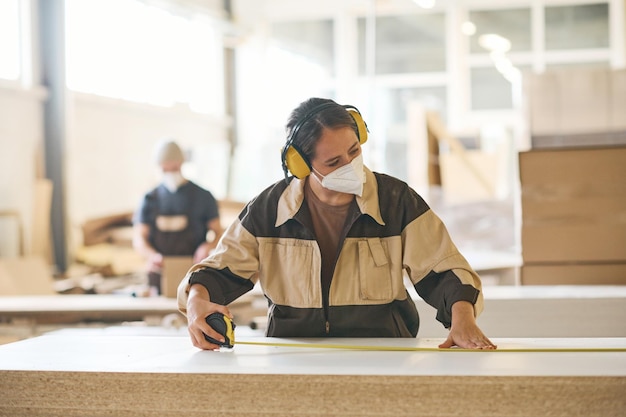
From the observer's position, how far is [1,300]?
19.3 feet

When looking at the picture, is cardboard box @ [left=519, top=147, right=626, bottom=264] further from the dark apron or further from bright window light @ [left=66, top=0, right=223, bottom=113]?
bright window light @ [left=66, top=0, right=223, bottom=113]

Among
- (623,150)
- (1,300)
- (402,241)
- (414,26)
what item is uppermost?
(414,26)

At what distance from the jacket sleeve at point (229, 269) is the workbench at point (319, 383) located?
0.32 m

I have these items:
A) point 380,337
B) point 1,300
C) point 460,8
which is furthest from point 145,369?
point 460,8

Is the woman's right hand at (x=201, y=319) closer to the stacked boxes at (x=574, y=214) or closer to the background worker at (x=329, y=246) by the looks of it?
the background worker at (x=329, y=246)

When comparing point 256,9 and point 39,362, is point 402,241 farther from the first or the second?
point 256,9

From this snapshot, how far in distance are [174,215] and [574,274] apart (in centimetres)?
359

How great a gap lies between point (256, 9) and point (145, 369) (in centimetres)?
1509

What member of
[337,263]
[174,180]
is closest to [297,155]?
[337,263]

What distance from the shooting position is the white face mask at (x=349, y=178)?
2.58 meters

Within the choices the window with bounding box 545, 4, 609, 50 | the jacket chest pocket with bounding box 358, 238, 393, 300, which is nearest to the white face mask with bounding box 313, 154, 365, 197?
the jacket chest pocket with bounding box 358, 238, 393, 300

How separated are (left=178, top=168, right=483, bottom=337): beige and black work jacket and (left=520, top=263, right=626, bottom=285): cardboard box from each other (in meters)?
1.71

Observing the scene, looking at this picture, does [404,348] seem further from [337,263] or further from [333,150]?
[333,150]

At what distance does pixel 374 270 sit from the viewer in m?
2.57
